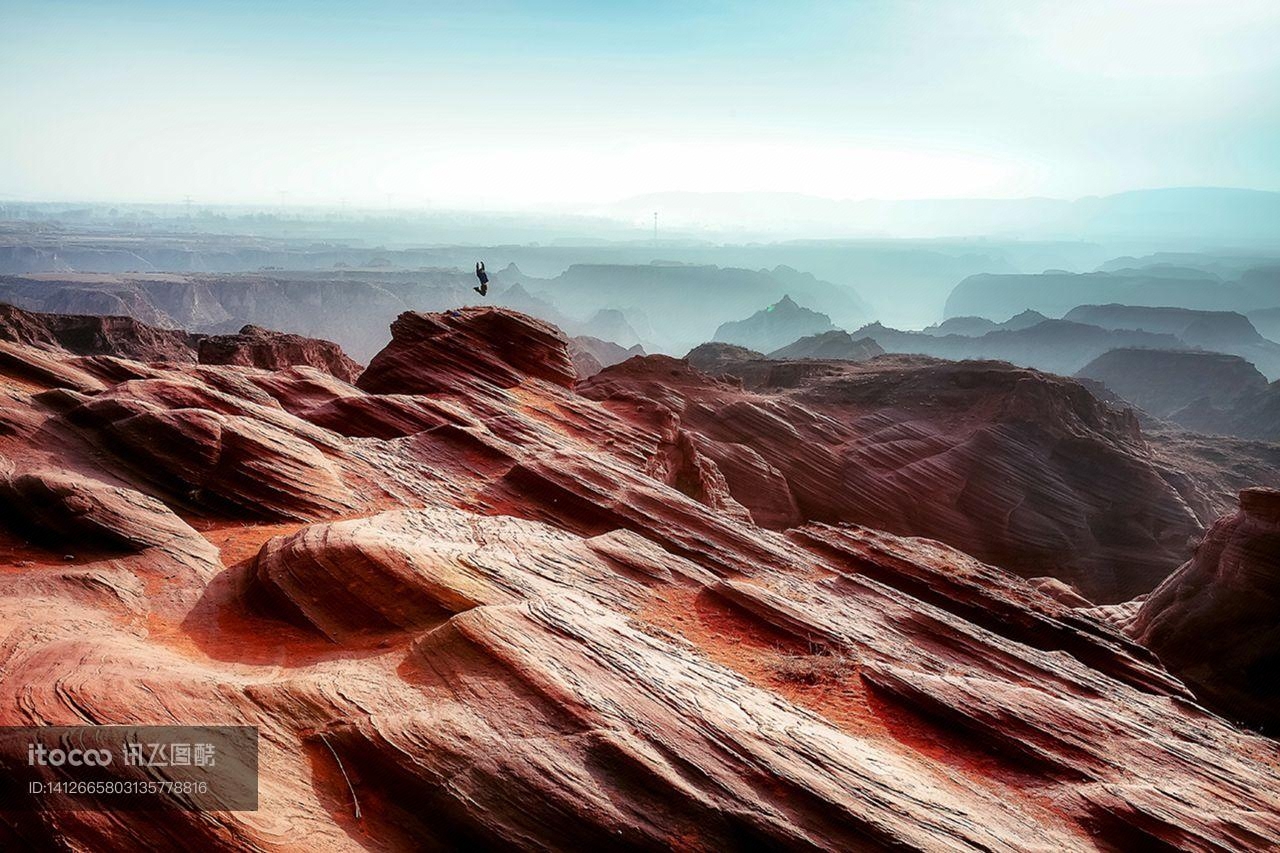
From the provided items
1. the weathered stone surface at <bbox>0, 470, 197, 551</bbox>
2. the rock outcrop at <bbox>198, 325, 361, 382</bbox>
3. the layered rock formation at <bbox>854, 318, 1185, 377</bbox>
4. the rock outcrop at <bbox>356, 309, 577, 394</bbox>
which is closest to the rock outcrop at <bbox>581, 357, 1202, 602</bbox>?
the rock outcrop at <bbox>356, 309, 577, 394</bbox>

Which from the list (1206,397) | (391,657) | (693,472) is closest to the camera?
(391,657)

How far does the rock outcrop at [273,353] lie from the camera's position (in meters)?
41.7

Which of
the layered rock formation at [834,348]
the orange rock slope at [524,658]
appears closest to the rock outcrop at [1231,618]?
the orange rock slope at [524,658]

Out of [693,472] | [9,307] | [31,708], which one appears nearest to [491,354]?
[693,472]

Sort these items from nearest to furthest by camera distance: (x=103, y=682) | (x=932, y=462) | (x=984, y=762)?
(x=103, y=682), (x=984, y=762), (x=932, y=462)

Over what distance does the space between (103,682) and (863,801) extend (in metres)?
9.93

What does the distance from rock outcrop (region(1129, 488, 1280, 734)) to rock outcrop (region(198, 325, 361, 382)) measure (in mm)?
46031

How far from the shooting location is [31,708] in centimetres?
730

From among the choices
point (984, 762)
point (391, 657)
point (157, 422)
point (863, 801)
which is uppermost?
point (157, 422)

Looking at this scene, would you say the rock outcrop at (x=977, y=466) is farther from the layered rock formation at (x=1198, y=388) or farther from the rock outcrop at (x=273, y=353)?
the layered rock formation at (x=1198, y=388)

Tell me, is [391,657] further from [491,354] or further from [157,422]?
[491,354]

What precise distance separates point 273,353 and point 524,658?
137ft

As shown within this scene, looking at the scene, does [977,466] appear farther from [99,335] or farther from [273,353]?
[99,335]

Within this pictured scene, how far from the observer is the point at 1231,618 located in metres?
25.5
